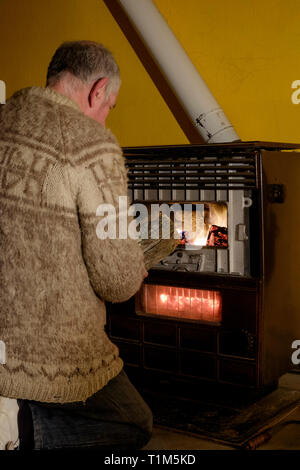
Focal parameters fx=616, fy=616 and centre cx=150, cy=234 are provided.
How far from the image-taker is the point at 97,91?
5.03 ft

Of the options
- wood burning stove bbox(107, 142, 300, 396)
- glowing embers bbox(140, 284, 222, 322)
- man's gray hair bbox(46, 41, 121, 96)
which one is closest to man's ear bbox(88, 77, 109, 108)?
man's gray hair bbox(46, 41, 121, 96)

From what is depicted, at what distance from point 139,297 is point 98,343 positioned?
143 centimetres

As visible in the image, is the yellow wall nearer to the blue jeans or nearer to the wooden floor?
the wooden floor

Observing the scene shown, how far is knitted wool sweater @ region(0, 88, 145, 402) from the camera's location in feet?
4.54

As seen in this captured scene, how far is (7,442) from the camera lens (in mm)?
1480

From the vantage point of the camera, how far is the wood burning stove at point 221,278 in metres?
2.57

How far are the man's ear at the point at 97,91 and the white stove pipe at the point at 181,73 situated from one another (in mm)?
1461

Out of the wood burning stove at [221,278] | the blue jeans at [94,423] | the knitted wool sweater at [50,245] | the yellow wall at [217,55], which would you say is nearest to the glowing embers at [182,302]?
the wood burning stove at [221,278]

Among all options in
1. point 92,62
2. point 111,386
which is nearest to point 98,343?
point 111,386

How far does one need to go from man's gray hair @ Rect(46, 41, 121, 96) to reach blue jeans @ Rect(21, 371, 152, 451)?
30.1 inches

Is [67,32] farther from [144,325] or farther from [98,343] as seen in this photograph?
[98,343]

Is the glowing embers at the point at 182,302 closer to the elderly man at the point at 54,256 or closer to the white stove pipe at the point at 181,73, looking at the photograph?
the white stove pipe at the point at 181,73

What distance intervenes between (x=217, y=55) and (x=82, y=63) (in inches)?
73.5

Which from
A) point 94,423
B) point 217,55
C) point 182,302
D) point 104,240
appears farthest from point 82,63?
point 217,55
